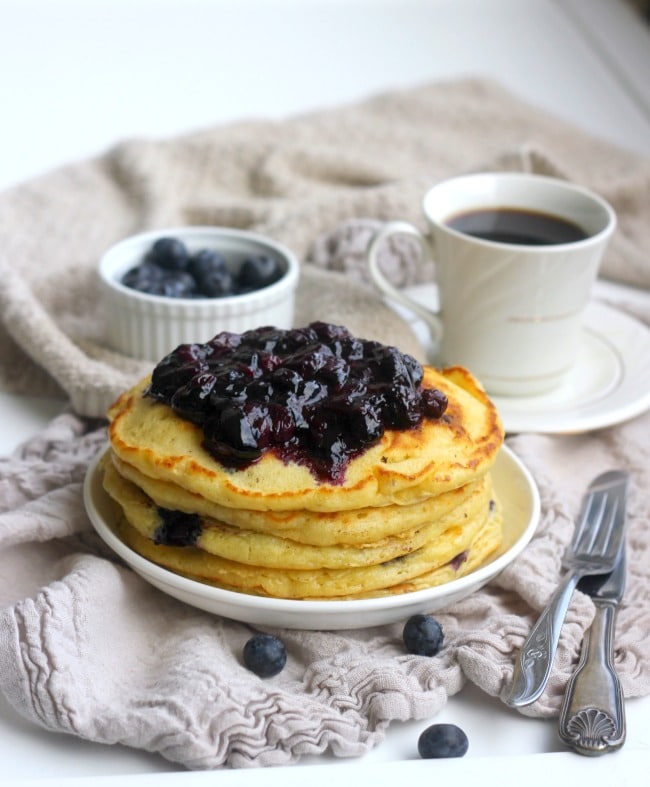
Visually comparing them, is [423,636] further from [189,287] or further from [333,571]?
[189,287]

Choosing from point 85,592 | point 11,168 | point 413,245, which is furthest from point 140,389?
point 11,168

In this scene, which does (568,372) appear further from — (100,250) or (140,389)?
(100,250)

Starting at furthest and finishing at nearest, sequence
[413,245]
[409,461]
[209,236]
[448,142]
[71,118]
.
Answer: [71,118]
[448,142]
[413,245]
[209,236]
[409,461]

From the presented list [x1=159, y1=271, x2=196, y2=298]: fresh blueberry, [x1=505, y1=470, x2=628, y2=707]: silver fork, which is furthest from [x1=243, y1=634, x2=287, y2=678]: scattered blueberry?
[x1=159, y1=271, x2=196, y2=298]: fresh blueberry

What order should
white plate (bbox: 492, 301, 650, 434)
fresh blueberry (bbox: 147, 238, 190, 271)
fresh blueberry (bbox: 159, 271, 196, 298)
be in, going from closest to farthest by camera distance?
→ white plate (bbox: 492, 301, 650, 434) → fresh blueberry (bbox: 159, 271, 196, 298) → fresh blueberry (bbox: 147, 238, 190, 271)

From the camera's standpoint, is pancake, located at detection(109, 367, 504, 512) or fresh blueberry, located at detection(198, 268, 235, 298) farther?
fresh blueberry, located at detection(198, 268, 235, 298)

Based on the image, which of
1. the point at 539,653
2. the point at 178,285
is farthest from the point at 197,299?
the point at 539,653

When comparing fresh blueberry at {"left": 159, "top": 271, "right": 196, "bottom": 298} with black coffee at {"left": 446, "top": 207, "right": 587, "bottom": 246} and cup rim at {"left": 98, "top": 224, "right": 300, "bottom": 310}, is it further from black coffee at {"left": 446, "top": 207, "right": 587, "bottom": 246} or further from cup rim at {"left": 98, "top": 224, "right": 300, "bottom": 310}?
black coffee at {"left": 446, "top": 207, "right": 587, "bottom": 246}
